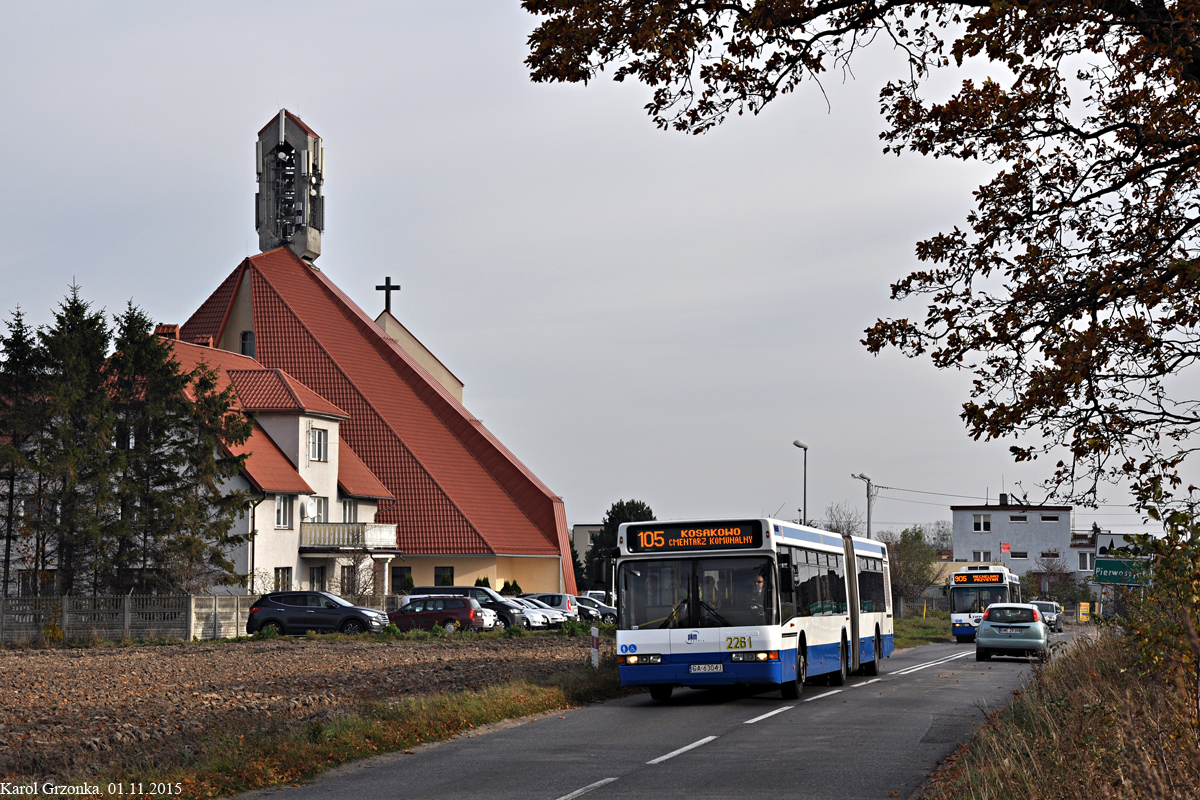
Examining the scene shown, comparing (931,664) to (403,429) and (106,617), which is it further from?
(403,429)

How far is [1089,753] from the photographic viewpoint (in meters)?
7.75

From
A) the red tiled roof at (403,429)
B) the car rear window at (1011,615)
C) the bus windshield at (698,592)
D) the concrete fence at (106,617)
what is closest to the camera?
the bus windshield at (698,592)

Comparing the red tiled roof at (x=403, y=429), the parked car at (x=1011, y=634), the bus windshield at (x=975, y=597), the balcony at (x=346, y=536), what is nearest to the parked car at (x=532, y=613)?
the balcony at (x=346, y=536)

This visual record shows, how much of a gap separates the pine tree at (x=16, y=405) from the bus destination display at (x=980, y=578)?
3509cm

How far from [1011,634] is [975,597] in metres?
18.5

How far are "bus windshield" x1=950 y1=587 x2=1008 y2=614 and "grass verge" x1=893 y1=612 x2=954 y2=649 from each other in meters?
1.83

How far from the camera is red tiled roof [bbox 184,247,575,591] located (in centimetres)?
6938

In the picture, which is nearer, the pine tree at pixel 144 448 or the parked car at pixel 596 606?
the pine tree at pixel 144 448

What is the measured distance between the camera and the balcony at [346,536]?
57.5 metres

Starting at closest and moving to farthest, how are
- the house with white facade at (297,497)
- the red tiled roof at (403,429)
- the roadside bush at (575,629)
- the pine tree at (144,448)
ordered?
the roadside bush at (575,629), the pine tree at (144,448), the house with white facade at (297,497), the red tiled roof at (403,429)

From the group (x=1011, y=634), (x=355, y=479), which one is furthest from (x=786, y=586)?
(x=355, y=479)

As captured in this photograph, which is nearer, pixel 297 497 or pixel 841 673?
pixel 841 673

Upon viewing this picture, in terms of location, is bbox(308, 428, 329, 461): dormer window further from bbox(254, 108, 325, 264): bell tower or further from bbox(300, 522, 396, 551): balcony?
bbox(254, 108, 325, 264): bell tower

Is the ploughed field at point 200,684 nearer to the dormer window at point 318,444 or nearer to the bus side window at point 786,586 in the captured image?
the bus side window at point 786,586
